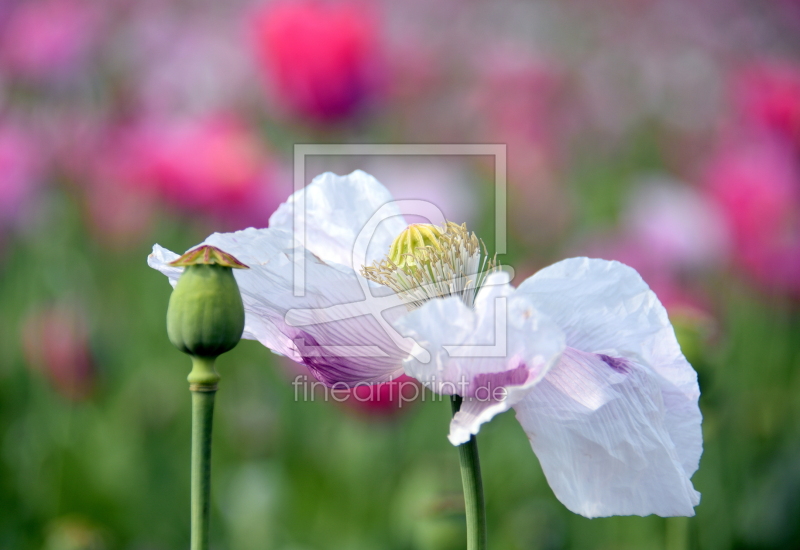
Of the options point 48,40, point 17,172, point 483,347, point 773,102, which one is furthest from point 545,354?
point 48,40

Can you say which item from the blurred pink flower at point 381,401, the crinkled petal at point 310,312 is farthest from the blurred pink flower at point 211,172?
the crinkled petal at point 310,312

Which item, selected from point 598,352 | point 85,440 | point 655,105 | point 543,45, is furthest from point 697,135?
point 598,352

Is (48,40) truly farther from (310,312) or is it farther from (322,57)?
(310,312)

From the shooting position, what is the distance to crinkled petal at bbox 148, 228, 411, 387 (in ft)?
1.71

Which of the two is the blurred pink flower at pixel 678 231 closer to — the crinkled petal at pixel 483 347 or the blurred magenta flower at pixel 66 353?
the blurred magenta flower at pixel 66 353

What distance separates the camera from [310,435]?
64.5 inches

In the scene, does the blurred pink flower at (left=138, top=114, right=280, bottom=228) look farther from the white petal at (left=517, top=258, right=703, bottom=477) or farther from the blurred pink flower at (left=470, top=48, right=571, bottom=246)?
the white petal at (left=517, top=258, right=703, bottom=477)

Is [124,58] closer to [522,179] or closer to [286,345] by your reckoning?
[522,179]

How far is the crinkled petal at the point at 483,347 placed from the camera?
1.47ft

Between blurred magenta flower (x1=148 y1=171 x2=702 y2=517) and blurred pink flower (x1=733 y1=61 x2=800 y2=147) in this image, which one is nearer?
blurred magenta flower (x1=148 y1=171 x2=702 y2=517)

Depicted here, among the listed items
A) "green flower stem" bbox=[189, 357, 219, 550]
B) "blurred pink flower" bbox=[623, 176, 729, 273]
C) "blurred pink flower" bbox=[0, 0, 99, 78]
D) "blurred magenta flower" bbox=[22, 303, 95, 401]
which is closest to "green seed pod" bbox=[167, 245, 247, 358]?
"green flower stem" bbox=[189, 357, 219, 550]

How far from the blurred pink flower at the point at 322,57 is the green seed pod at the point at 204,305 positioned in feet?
4.18

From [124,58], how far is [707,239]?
6.07ft

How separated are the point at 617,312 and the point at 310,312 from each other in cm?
20
